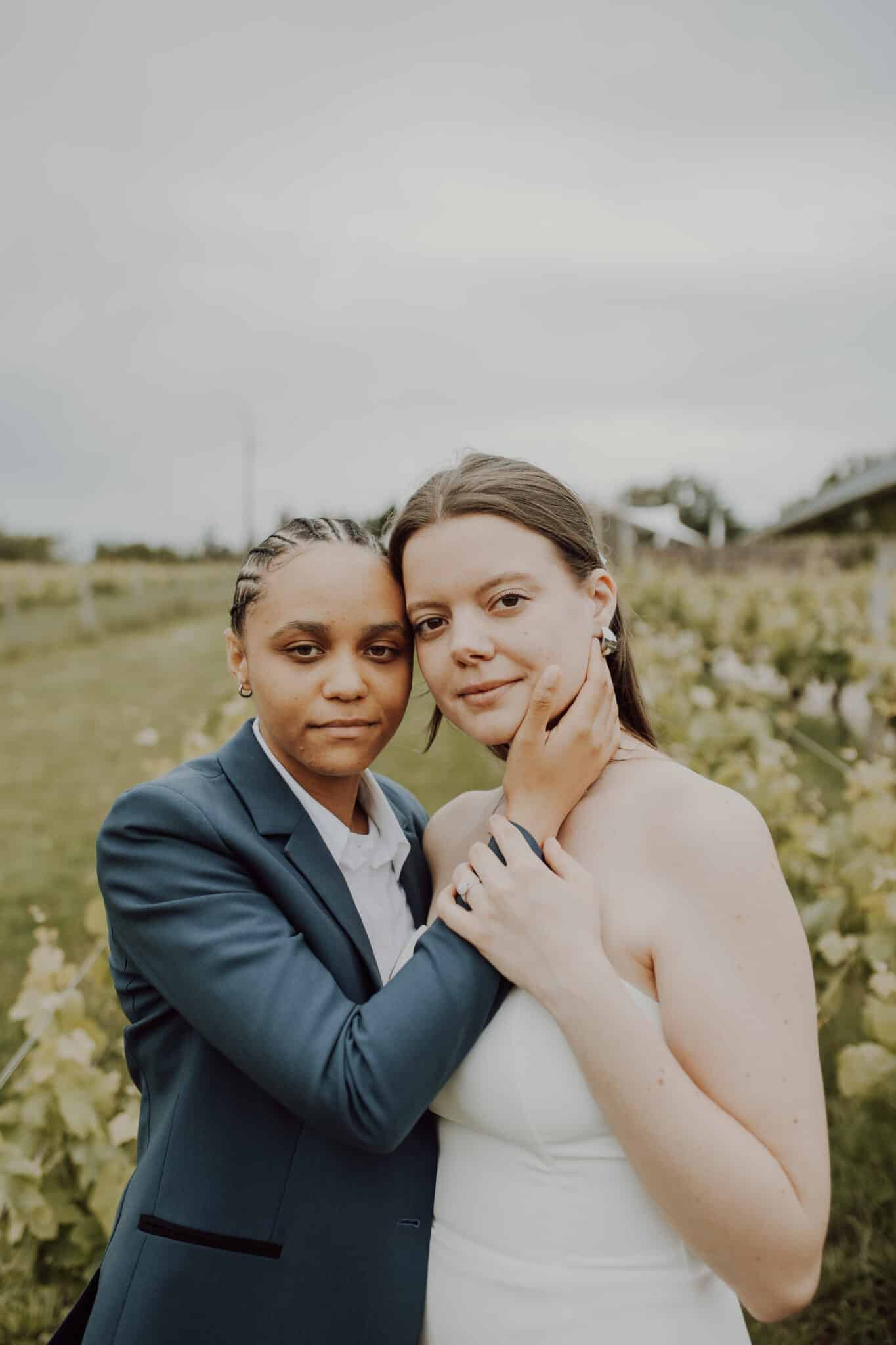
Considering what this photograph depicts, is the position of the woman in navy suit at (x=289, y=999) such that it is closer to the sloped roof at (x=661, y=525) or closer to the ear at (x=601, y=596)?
the ear at (x=601, y=596)

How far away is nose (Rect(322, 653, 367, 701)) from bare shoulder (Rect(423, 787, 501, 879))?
495mm

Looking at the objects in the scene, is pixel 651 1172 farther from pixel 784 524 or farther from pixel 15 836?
pixel 784 524

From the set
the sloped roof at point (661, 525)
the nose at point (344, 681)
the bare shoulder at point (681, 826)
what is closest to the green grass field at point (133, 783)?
the nose at point (344, 681)

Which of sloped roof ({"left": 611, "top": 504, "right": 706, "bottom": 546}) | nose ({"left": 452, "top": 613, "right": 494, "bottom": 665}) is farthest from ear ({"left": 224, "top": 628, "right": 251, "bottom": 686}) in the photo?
sloped roof ({"left": 611, "top": 504, "right": 706, "bottom": 546})

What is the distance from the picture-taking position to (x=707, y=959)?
1498mm

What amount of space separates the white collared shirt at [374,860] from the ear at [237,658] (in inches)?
3.9

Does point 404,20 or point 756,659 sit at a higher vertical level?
point 404,20

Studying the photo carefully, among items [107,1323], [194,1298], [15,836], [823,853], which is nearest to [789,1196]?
[194,1298]

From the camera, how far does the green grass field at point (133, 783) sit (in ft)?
10.1

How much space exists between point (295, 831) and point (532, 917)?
17.2 inches

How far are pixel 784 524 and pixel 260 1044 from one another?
38.1m

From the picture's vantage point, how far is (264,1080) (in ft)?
4.86

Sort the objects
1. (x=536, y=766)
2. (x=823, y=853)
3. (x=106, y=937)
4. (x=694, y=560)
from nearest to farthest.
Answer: (x=536, y=766) < (x=106, y=937) < (x=823, y=853) < (x=694, y=560)

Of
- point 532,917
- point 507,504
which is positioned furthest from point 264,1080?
point 507,504
